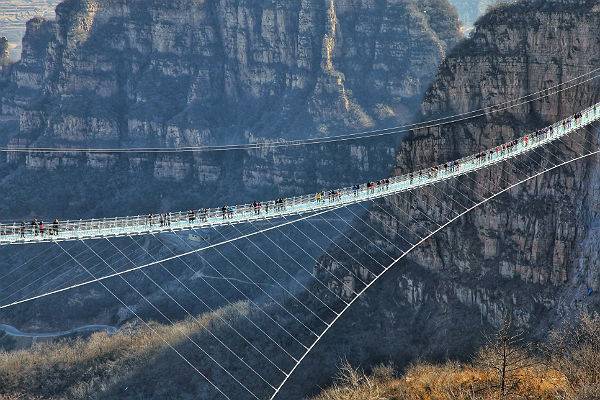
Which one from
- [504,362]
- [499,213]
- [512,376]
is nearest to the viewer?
[504,362]

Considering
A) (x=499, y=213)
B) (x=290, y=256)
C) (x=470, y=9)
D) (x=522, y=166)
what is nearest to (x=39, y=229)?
(x=499, y=213)

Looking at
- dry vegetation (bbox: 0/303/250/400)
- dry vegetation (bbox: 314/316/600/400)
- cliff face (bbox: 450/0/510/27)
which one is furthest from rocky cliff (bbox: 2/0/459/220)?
dry vegetation (bbox: 314/316/600/400)

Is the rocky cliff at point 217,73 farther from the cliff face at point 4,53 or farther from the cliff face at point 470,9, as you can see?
the cliff face at point 470,9

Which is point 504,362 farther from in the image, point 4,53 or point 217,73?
point 4,53

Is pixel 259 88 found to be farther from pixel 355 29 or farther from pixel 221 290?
pixel 221 290

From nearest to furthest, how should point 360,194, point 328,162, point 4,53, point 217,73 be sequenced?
point 360,194, point 328,162, point 217,73, point 4,53

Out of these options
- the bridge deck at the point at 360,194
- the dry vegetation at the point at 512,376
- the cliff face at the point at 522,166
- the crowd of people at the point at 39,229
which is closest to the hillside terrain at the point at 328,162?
the cliff face at the point at 522,166

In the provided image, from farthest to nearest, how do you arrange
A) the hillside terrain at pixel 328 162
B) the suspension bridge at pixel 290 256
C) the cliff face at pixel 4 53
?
the cliff face at pixel 4 53, the hillside terrain at pixel 328 162, the suspension bridge at pixel 290 256

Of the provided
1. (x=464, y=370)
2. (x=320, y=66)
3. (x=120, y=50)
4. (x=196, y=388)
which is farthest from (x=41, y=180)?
(x=464, y=370)
